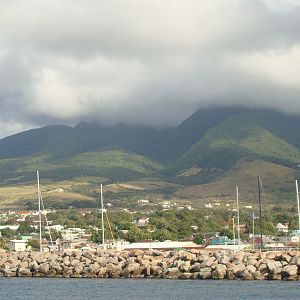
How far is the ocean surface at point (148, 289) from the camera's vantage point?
63938 millimetres

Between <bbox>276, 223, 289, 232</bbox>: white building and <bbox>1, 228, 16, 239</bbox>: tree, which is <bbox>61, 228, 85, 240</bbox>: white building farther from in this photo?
<bbox>276, 223, 289, 232</bbox>: white building

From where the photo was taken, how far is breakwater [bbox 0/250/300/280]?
241 feet

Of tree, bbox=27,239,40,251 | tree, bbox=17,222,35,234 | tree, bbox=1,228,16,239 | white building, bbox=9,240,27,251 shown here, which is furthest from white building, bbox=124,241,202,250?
tree, bbox=17,222,35,234

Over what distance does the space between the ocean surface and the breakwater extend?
1.82m

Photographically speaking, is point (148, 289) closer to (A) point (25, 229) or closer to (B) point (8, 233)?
(B) point (8, 233)

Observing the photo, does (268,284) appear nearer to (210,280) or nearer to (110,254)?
(210,280)

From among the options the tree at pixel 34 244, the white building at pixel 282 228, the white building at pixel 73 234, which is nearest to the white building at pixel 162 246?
the tree at pixel 34 244

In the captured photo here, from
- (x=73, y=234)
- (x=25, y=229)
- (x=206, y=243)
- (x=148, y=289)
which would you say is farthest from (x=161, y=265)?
(x=25, y=229)

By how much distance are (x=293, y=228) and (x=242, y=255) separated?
247 ft

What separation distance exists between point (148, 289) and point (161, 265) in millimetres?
10704

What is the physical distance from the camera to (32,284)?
77.6 metres

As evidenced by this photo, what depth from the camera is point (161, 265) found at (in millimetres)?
79688

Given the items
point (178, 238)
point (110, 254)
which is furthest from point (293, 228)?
point (110, 254)

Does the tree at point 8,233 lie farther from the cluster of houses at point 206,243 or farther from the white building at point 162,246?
the white building at point 162,246
